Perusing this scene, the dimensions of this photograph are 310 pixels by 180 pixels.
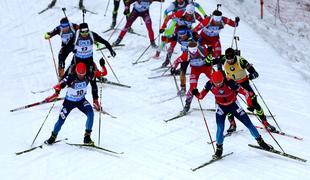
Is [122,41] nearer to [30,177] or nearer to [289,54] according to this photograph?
[289,54]

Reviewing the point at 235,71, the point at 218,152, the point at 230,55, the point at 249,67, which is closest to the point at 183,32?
the point at 235,71

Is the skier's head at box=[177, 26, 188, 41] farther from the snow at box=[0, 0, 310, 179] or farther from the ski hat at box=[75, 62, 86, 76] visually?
the ski hat at box=[75, 62, 86, 76]

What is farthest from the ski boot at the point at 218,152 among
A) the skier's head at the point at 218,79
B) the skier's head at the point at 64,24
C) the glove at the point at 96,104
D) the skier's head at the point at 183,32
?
the skier's head at the point at 64,24

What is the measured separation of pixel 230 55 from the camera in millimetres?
9969

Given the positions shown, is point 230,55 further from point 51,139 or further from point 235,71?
point 51,139

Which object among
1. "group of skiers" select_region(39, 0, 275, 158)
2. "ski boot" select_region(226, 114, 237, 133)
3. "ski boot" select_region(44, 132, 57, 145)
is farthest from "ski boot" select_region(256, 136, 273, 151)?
"ski boot" select_region(44, 132, 57, 145)

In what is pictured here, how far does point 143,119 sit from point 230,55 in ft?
9.41

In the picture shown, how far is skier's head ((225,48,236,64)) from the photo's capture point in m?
9.94

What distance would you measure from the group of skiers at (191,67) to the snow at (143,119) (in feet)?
1.45

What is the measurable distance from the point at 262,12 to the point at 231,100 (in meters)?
11.6

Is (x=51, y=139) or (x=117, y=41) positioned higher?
(x=117, y=41)

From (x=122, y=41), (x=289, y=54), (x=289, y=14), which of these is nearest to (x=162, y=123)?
(x=122, y=41)

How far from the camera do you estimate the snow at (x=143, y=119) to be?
370 inches

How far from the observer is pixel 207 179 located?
897 centimetres
